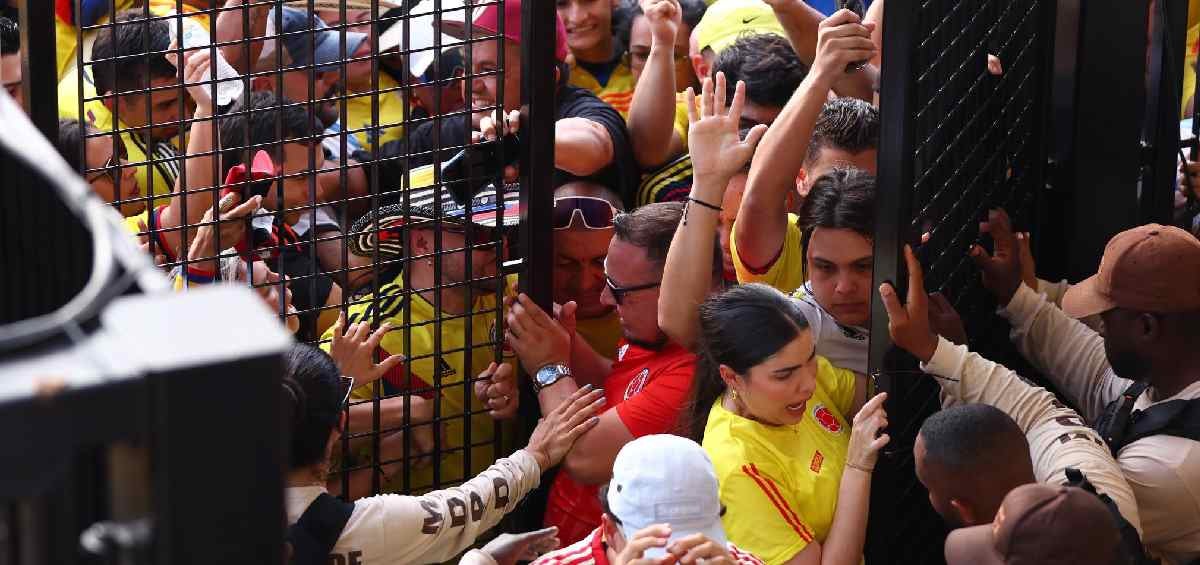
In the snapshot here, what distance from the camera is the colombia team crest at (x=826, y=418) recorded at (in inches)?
132

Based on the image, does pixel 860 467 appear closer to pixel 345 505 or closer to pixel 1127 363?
pixel 1127 363

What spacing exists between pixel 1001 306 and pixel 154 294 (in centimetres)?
311

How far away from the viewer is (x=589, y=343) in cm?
409

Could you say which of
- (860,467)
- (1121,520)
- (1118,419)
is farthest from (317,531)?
(1118,419)

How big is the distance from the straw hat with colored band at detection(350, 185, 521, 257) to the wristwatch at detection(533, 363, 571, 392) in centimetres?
35

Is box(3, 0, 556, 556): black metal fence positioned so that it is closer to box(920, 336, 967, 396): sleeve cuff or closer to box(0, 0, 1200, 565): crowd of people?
box(0, 0, 1200, 565): crowd of people

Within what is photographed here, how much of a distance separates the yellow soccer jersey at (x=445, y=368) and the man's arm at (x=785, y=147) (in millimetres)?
631

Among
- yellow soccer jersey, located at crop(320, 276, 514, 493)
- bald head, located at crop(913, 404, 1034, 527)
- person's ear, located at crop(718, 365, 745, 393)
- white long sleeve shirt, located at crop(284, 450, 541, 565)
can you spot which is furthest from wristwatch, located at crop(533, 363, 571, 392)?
bald head, located at crop(913, 404, 1034, 527)

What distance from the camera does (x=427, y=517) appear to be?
3068 millimetres

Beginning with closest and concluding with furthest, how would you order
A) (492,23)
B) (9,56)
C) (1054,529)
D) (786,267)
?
1. (1054,529)
2. (492,23)
3. (786,267)
4. (9,56)

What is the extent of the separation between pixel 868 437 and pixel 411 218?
114 cm

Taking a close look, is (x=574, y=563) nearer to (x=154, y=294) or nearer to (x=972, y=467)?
(x=972, y=467)

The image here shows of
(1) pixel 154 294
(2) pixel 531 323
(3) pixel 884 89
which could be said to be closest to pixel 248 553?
(1) pixel 154 294

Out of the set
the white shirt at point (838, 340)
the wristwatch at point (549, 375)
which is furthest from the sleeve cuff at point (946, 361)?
the wristwatch at point (549, 375)
